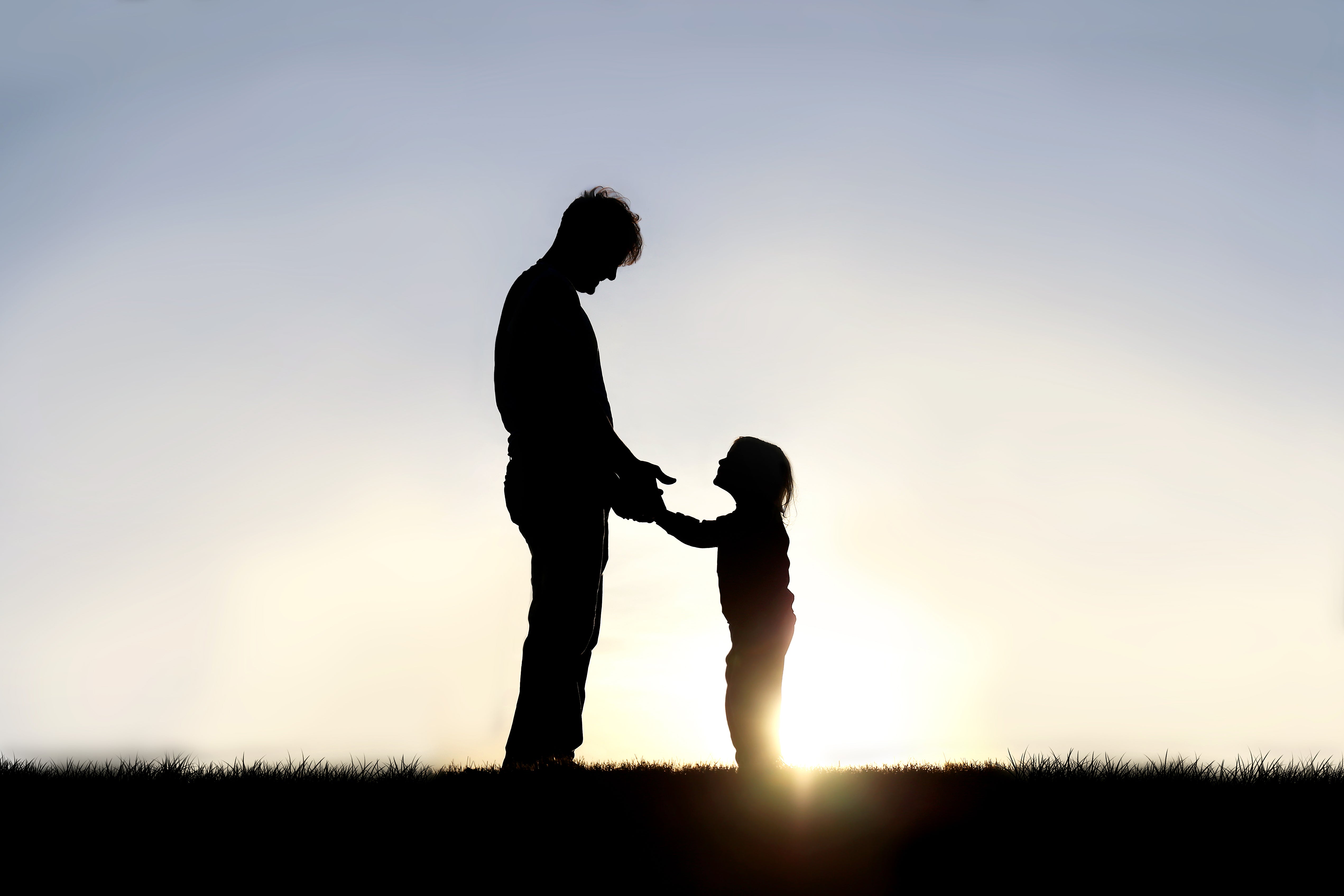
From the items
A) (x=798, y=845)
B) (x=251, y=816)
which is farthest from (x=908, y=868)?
(x=251, y=816)

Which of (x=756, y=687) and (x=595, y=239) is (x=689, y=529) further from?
(x=595, y=239)

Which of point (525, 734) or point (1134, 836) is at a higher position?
point (525, 734)

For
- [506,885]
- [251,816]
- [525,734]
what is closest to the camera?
[506,885]

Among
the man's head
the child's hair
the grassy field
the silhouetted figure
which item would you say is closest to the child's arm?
the silhouetted figure

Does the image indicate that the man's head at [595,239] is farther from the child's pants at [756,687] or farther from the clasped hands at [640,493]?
the child's pants at [756,687]

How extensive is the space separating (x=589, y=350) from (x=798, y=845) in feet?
12.1

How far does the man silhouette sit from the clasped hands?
0.13 m

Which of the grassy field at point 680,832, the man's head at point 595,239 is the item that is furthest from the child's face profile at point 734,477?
the grassy field at point 680,832

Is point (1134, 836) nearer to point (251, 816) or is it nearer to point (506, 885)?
point (506, 885)

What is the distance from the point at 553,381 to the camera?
732 cm

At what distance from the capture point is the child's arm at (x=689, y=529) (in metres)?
8.25

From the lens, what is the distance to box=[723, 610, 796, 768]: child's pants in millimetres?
7293

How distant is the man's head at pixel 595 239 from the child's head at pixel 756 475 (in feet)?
5.05

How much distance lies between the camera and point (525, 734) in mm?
7227
